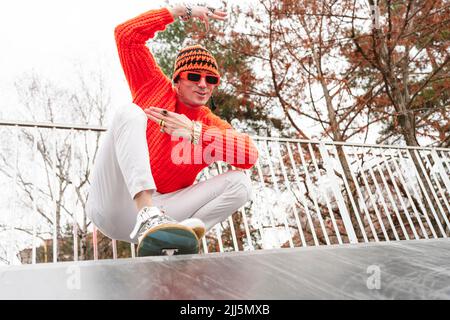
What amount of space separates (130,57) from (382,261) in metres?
1.28

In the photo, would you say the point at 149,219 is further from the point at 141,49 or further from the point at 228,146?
the point at 141,49

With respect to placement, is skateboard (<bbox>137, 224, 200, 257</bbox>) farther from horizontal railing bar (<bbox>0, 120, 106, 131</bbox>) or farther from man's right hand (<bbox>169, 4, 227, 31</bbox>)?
horizontal railing bar (<bbox>0, 120, 106, 131</bbox>)

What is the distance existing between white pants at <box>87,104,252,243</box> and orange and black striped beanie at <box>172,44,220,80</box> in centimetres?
45

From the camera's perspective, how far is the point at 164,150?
1.46 m

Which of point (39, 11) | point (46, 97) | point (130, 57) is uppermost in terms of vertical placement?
point (39, 11)

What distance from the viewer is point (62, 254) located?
7191 millimetres

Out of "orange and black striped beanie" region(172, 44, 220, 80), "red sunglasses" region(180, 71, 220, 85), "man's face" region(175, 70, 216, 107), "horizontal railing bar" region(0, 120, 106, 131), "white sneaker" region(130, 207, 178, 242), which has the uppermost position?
"horizontal railing bar" region(0, 120, 106, 131)

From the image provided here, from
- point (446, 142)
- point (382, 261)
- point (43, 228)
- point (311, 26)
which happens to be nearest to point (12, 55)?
point (43, 228)

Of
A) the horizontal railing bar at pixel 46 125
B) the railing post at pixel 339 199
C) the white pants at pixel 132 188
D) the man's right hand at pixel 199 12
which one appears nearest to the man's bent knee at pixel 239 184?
the white pants at pixel 132 188

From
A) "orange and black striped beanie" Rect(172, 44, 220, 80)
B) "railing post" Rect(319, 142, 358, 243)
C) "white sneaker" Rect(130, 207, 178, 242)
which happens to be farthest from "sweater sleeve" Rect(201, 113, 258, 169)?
"railing post" Rect(319, 142, 358, 243)

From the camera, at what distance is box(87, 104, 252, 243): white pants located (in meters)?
1.16

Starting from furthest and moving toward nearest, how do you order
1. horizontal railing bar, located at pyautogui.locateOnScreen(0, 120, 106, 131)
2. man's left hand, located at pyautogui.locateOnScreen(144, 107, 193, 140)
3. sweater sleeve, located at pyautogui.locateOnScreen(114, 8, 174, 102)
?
horizontal railing bar, located at pyautogui.locateOnScreen(0, 120, 106, 131) < sweater sleeve, located at pyautogui.locateOnScreen(114, 8, 174, 102) < man's left hand, located at pyautogui.locateOnScreen(144, 107, 193, 140)

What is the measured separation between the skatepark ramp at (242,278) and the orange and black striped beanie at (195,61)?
1014 mm
